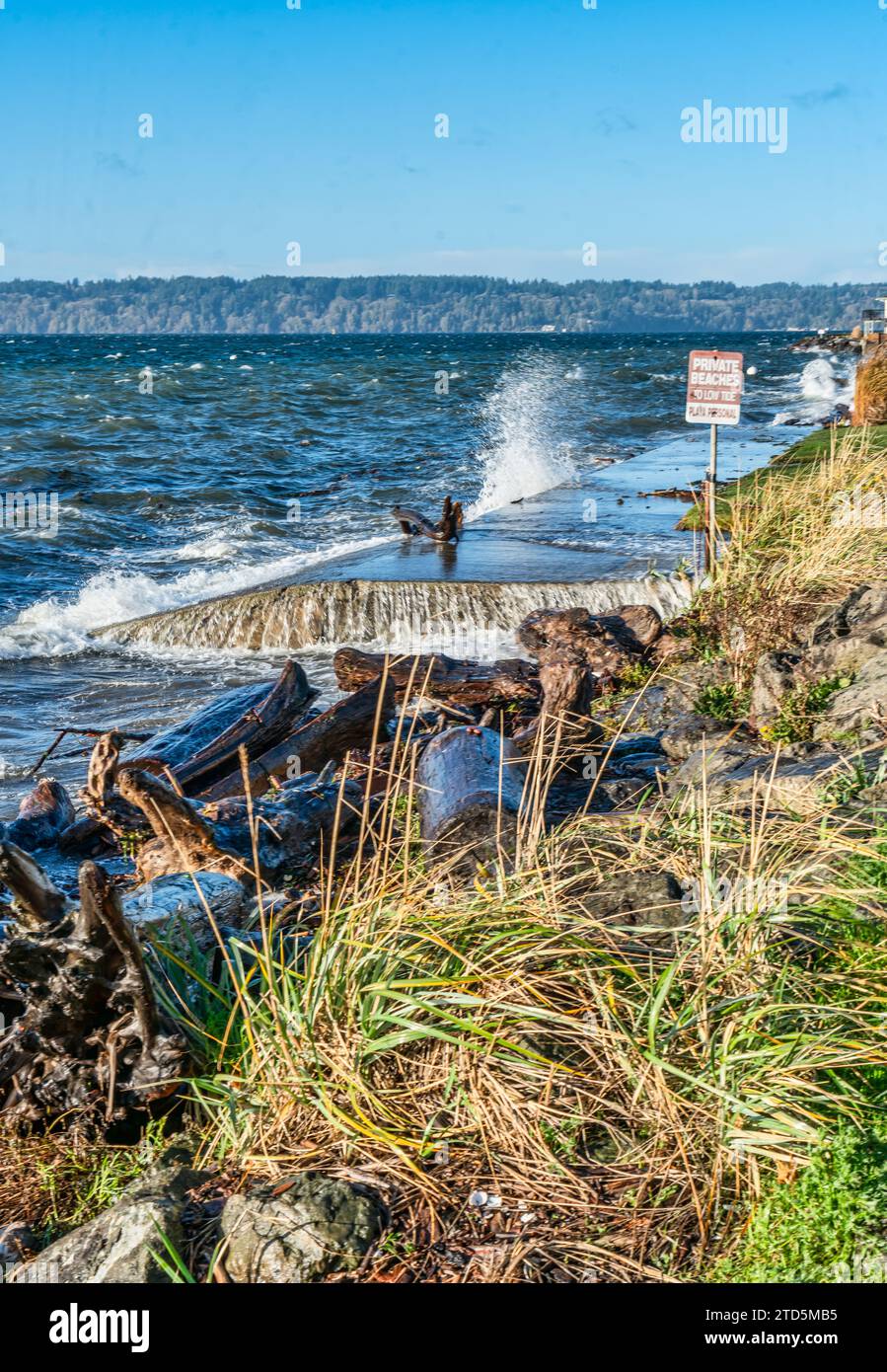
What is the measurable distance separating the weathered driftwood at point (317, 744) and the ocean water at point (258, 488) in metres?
2.51

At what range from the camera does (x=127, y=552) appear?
20031 millimetres

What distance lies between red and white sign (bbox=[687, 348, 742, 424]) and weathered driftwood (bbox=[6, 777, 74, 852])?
677 cm

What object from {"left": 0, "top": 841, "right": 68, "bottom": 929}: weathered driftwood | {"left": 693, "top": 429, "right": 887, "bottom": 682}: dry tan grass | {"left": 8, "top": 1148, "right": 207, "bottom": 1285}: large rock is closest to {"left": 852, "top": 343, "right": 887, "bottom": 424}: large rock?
{"left": 693, "top": 429, "right": 887, "bottom": 682}: dry tan grass

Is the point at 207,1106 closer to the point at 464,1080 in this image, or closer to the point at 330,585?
the point at 464,1080

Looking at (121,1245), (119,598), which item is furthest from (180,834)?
(119,598)

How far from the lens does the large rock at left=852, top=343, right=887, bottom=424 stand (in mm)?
19469

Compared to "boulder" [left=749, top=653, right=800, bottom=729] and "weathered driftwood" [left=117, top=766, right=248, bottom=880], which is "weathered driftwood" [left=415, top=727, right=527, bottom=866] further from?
"boulder" [left=749, top=653, right=800, bottom=729]

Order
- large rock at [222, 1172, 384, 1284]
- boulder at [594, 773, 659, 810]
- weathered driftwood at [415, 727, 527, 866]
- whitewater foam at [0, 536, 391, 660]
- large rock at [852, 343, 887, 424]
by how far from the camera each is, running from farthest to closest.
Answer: large rock at [852, 343, 887, 424] < whitewater foam at [0, 536, 391, 660] < boulder at [594, 773, 659, 810] < weathered driftwood at [415, 727, 527, 866] < large rock at [222, 1172, 384, 1284]

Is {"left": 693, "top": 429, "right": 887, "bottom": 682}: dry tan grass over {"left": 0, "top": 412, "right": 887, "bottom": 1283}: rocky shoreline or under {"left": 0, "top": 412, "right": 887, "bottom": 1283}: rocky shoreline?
over

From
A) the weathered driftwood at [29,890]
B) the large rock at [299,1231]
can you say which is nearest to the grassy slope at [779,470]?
the weathered driftwood at [29,890]

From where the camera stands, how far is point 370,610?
13695 millimetres

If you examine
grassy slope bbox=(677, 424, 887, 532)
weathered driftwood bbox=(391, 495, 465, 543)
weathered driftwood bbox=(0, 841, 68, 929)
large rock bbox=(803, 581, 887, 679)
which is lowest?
weathered driftwood bbox=(0, 841, 68, 929)

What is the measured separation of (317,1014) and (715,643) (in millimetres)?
6682
